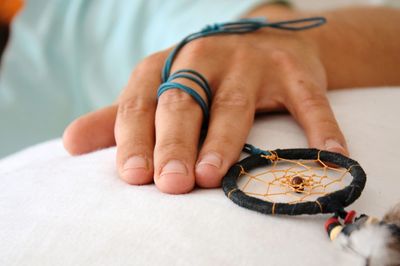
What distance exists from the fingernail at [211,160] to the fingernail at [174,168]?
0.8 inches

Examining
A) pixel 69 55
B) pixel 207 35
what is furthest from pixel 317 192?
pixel 69 55

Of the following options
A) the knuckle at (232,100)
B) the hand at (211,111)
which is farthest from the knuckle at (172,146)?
the knuckle at (232,100)

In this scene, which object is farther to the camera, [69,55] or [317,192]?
[69,55]

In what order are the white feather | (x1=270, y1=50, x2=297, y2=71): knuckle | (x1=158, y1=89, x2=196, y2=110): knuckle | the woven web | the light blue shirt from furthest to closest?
the light blue shirt → (x1=270, y1=50, x2=297, y2=71): knuckle → (x1=158, y1=89, x2=196, y2=110): knuckle → the woven web → the white feather

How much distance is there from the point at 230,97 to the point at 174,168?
0.62 ft

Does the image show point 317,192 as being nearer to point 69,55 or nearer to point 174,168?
point 174,168

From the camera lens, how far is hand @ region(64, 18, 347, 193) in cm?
62

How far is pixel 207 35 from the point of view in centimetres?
89

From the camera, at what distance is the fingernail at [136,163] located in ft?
2.07

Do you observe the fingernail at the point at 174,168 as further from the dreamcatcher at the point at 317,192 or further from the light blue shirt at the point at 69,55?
the light blue shirt at the point at 69,55

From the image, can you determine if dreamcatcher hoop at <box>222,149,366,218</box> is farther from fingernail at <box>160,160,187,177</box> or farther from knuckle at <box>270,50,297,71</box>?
knuckle at <box>270,50,297,71</box>

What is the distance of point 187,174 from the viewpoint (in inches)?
23.3

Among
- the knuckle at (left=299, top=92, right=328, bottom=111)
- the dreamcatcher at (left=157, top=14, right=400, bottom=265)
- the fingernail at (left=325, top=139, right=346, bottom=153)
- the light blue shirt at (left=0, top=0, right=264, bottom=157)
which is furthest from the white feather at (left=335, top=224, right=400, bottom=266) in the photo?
the light blue shirt at (left=0, top=0, right=264, bottom=157)

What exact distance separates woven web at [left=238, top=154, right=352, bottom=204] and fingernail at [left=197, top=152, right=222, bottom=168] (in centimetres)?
3
